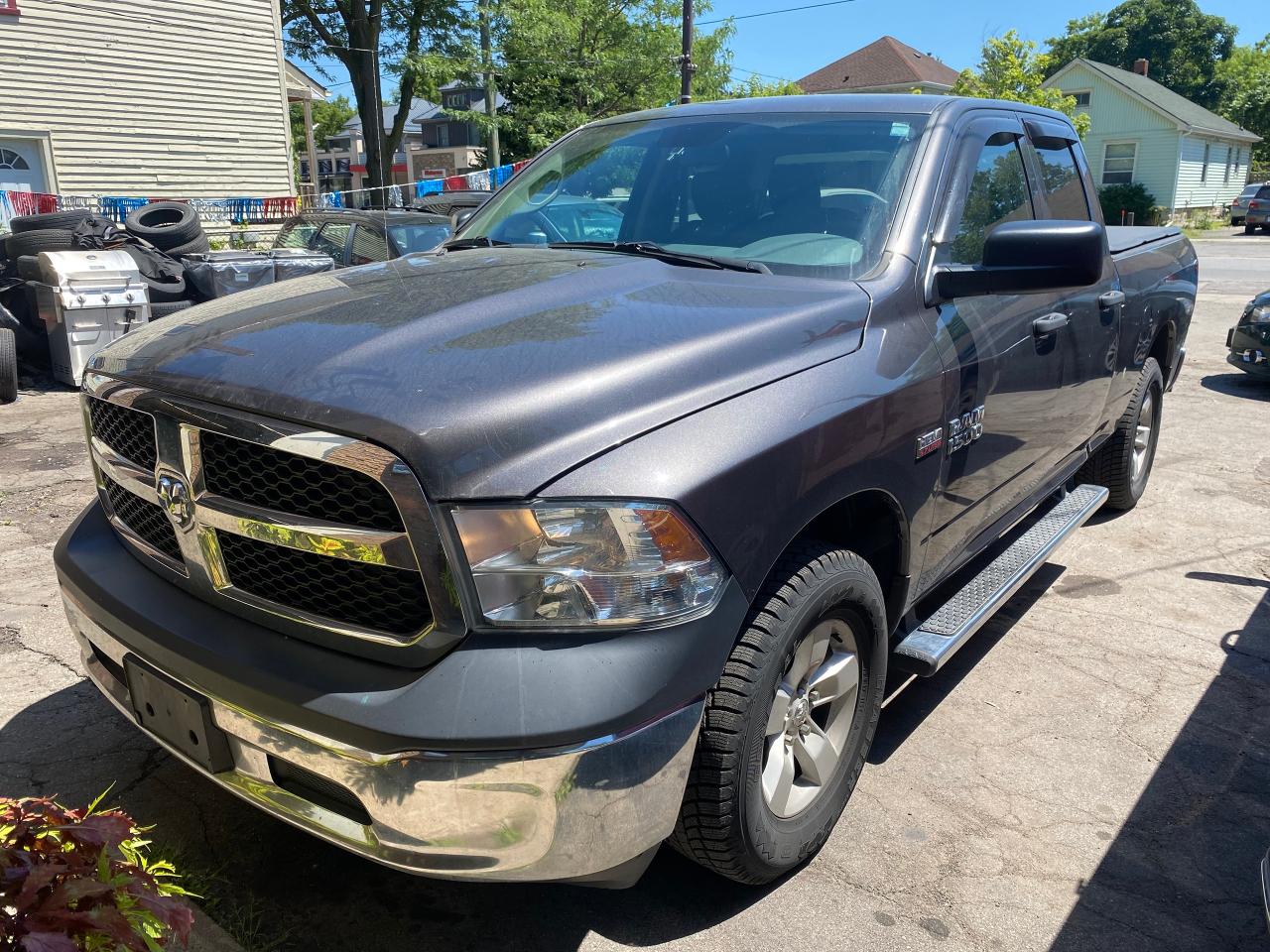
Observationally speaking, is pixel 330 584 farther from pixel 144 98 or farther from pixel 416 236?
pixel 144 98

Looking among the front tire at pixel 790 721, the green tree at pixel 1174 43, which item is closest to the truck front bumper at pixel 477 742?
the front tire at pixel 790 721

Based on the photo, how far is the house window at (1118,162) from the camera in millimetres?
41531

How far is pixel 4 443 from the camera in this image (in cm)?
685

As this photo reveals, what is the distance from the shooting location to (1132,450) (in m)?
5.23

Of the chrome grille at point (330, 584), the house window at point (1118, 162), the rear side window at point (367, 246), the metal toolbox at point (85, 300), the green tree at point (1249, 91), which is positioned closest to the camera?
the chrome grille at point (330, 584)

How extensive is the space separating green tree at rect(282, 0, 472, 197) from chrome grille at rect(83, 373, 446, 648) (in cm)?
2369

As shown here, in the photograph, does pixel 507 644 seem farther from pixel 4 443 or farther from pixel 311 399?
pixel 4 443

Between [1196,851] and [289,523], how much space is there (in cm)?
252

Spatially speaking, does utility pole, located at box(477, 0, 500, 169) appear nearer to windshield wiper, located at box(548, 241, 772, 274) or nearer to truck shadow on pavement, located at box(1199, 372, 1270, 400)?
truck shadow on pavement, located at box(1199, 372, 1270, 400)

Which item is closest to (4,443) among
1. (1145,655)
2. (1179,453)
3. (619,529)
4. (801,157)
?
(801,157)

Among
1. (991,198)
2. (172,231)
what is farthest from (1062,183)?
(172,231)

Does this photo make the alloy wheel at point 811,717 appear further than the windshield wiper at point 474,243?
No

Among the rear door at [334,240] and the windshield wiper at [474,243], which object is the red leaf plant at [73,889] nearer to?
the windshield wiper at [474,243]

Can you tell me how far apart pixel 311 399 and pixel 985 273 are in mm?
1865
